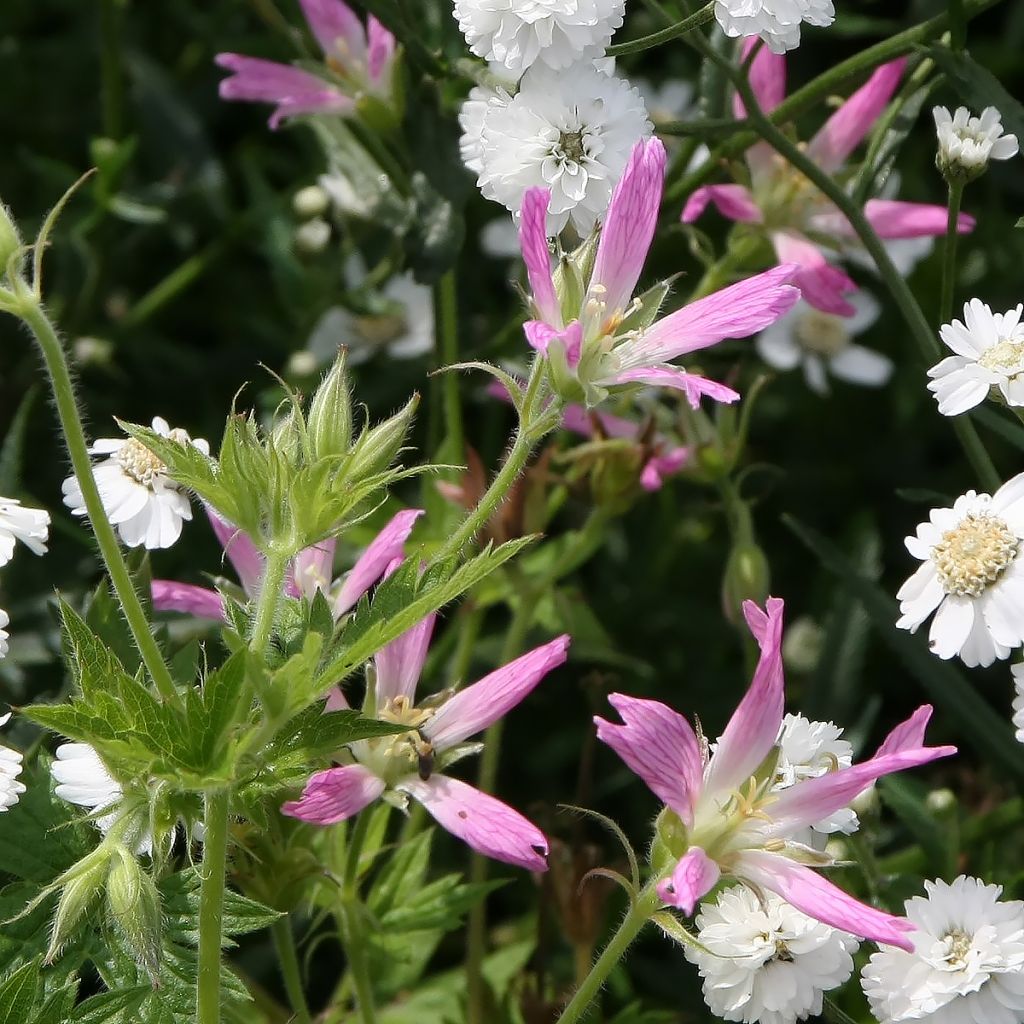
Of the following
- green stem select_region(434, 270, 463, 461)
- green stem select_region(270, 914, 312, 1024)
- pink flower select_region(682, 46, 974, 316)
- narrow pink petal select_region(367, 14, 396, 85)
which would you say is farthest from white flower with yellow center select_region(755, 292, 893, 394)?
green stem select_region(270, 914, 312, 1024)

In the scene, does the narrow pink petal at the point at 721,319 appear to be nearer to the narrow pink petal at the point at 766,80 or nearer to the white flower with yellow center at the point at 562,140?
the white flower with yellow center at the point at 562,140

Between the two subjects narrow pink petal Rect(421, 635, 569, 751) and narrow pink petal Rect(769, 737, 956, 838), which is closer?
narrow pink petal Rect(769, 737, 956, 838)

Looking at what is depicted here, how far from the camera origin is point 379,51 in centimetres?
131

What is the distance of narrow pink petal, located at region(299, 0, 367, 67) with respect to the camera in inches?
53.6

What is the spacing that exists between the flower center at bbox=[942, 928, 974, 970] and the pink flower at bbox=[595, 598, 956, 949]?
0.04 m

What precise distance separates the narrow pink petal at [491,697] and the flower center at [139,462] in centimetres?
25

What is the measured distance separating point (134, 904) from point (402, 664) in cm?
27

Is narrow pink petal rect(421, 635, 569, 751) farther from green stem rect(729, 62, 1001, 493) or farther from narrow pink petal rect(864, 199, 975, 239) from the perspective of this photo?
narrow pink petal rect(864, 199, 975, 239)

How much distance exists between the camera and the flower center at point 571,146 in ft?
3.36

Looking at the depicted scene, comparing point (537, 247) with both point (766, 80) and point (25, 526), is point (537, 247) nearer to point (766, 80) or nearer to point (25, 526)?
point (25, 526)

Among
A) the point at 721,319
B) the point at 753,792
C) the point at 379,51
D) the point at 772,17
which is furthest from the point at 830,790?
the point at 379,51

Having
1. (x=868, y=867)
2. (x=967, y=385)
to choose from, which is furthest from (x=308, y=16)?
(x=868, y=867)

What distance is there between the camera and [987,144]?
107cm

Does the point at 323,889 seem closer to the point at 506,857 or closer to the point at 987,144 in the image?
the point at 506,857
